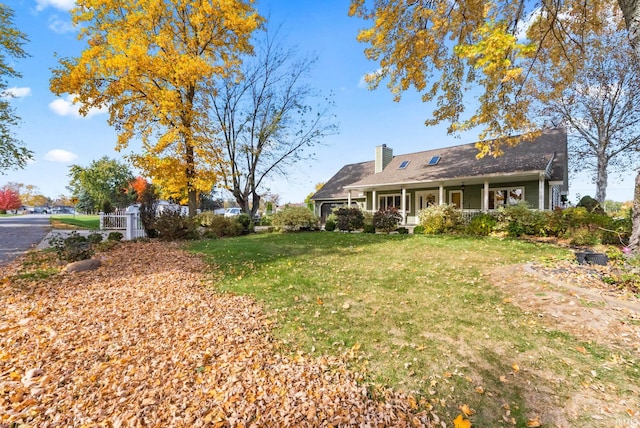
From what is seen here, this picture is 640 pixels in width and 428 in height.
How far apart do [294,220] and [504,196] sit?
11.6 metres

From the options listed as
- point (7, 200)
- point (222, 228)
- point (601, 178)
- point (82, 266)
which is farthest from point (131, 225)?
point (7, 200)

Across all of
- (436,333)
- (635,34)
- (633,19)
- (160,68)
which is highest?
(160,68)

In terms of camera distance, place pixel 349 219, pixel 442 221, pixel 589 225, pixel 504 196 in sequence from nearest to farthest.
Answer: pixel 589 225
pixel 442 221
pixel 349 219
pixel 504 196

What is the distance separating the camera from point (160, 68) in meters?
12.4

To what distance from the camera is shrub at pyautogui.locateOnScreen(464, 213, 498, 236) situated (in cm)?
1148

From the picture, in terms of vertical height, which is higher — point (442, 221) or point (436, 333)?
point (442, 221)

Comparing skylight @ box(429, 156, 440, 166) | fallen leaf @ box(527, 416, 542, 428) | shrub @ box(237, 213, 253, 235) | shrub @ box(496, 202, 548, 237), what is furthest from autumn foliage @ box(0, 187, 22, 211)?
fallen leaf @ box(527, 416, 542, 428)

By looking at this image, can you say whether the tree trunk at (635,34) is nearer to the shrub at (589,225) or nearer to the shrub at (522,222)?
the shrub at (589,225)

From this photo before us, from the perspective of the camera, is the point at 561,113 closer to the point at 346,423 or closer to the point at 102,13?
the point at 346,423

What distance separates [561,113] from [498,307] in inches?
897

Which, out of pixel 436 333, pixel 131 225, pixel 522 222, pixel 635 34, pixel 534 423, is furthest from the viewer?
pixel 131 225

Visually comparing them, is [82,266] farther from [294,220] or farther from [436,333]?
[294,220]

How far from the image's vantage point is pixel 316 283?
558cm

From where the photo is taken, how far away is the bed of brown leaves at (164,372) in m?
2.43
